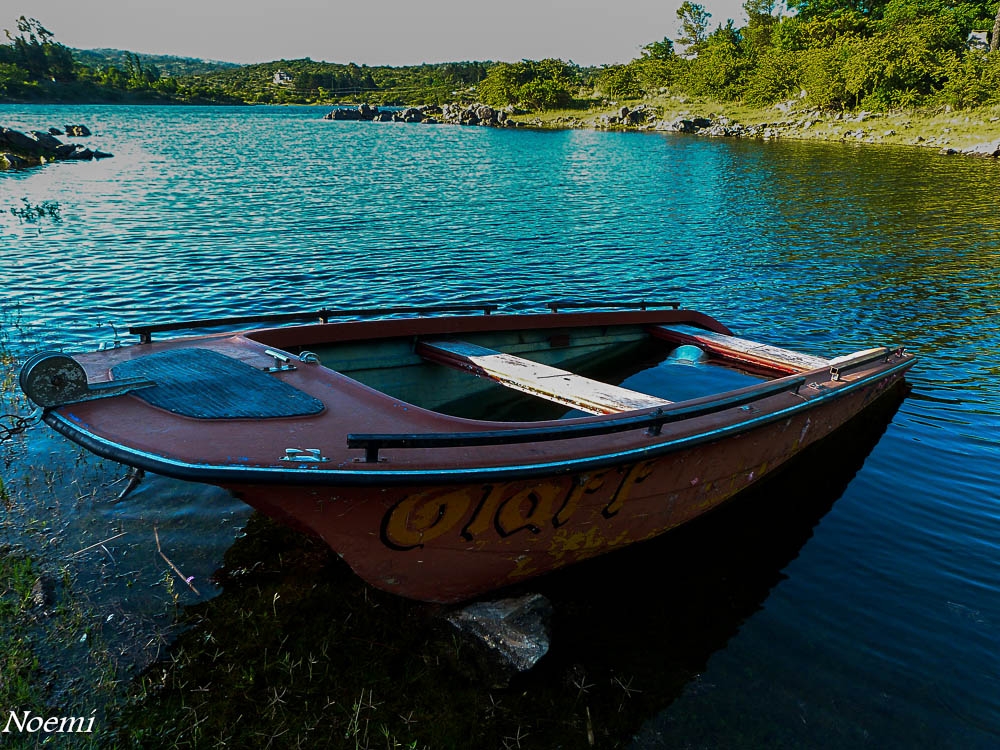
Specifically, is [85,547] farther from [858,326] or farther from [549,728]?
[858,326]

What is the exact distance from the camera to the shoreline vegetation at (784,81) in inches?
2157

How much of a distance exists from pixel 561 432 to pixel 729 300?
11870 mm

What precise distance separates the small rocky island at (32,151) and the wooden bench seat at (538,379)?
3555cm

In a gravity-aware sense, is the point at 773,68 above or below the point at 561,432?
above

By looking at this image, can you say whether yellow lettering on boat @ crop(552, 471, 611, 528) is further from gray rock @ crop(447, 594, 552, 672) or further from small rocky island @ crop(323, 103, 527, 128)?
small rocky island @ crop(323, 103, 527, 128)

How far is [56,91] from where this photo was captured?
117m

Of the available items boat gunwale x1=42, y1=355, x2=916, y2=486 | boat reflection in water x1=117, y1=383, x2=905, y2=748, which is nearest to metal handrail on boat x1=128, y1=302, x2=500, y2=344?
boat gunwale x1=42, y1=355, x2=916, y2=486

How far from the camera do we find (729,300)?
607 inches

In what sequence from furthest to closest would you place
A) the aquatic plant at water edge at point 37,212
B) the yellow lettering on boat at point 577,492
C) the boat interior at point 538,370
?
the aquatic plant at water edge at point 37,212, the boat interior at point 538,370, the yellow lettering on boat at point 577,492

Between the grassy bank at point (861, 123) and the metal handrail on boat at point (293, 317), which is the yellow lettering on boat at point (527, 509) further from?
the grassy bank at point (861, 123)

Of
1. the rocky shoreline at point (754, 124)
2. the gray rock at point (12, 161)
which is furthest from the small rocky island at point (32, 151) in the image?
the rocky shoreline at point (754, 124)

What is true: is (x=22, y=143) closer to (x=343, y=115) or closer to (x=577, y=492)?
(x=577, y=492)

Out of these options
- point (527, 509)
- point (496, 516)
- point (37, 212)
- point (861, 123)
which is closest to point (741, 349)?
point (527, 509)

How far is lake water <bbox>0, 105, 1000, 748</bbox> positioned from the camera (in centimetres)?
514
